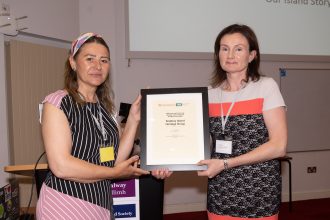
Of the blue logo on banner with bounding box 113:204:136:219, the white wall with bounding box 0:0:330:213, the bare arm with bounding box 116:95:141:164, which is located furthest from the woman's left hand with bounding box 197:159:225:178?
the white wall with bounding box 0:0:330:213

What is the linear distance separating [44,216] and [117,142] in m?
0.51

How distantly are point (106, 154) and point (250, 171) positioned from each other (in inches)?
29.2

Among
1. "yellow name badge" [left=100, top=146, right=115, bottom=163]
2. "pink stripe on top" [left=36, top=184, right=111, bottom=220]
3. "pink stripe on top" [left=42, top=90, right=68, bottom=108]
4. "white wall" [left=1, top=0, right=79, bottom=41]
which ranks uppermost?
"white wall" [left=1, top=0, right=79, bottom=41]

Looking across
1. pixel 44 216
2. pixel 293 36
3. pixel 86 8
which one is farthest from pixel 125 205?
pixel 293 36

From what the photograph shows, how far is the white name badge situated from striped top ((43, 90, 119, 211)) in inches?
22.5

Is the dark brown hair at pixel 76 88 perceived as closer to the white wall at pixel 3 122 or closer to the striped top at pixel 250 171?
the striped top at pixel 250 171

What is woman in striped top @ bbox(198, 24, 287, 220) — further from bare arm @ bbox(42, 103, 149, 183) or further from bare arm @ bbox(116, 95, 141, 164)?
bare arm @ bbox(42, 103, 149, 183)

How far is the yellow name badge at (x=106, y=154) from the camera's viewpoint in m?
1.70

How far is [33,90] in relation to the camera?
3818 millimetres

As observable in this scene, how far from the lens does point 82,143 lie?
164cm

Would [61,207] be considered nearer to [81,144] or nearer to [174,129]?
[81,144]

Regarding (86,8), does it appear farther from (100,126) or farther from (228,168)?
(228,168)

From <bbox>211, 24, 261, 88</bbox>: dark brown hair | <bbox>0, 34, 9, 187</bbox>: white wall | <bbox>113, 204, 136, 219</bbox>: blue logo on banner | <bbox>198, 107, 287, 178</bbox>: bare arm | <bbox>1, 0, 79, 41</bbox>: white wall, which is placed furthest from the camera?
<bbox>1, 0, 79, 41</bbox>: white wall

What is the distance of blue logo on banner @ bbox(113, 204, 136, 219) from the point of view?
2254 mm
